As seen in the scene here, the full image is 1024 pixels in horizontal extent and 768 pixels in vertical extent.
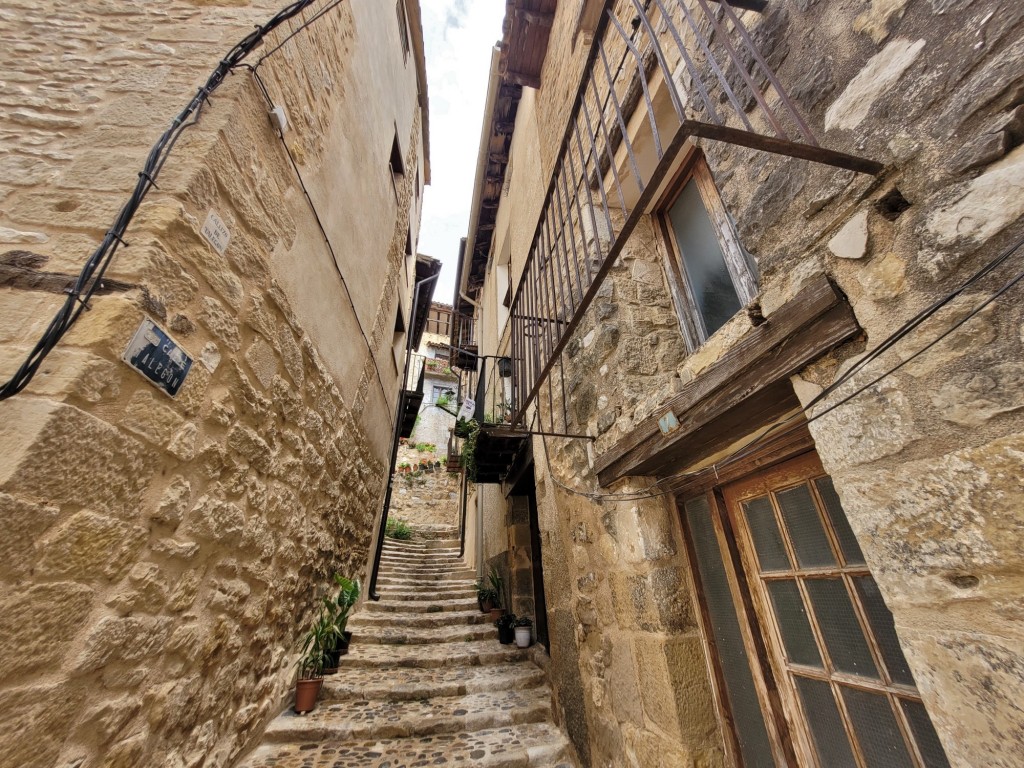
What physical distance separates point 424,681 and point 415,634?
103cm

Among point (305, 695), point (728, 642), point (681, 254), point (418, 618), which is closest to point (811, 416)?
point (728, 642)

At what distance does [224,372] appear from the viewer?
196cm

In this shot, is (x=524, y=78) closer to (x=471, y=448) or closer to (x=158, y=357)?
(x=471, y=448)

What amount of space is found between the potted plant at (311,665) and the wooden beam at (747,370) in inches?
114

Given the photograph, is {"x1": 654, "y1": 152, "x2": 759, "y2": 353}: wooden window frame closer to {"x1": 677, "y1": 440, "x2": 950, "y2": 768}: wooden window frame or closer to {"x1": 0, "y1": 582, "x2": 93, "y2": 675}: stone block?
{"x1": 677, "y1": 440, "x2": 950, "y2": 768}: wooden window frame

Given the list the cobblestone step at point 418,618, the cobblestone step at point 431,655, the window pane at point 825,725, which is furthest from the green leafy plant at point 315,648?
the window pane at point 825,725

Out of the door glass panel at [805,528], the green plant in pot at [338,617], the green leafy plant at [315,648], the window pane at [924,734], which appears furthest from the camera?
the green plant in pot at [338,617]

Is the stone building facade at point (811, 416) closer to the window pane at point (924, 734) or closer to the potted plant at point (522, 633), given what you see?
the window pane at point (924, 734)

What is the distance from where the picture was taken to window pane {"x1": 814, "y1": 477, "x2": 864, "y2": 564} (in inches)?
52.9

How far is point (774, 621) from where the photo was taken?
5.33 ft

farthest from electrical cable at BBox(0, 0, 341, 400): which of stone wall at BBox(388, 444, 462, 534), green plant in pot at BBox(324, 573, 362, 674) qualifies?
stone wall at BBox(388, 444, 462, 534)

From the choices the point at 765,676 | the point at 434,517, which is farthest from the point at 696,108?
the point at 434,517

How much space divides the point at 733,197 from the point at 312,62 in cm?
303

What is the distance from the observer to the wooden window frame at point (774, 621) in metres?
1.30
